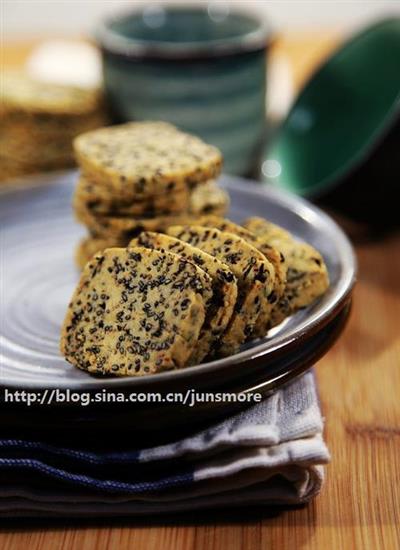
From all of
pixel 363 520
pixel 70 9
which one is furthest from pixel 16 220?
pixel 70 9

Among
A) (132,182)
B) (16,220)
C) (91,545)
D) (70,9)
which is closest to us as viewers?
(91,545)

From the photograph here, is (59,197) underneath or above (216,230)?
underneath

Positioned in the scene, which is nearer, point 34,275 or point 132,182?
point 132,182

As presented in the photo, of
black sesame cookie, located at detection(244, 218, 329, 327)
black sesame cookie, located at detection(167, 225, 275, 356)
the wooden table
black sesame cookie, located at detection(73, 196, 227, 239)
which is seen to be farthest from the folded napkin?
black sesame cookie, located at detection(73, 196, 227, 239)

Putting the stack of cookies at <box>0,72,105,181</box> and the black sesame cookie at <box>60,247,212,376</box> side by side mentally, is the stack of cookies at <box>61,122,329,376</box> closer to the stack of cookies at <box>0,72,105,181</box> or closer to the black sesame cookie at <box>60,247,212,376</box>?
the black sesame cookie at <box>60,247,212,376</box>

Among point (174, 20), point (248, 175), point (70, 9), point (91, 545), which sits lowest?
point (70, 9)

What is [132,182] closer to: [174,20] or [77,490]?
[77,490]

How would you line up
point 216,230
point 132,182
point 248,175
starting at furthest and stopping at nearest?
point 248,175 < point 132,182 < point 216,230
